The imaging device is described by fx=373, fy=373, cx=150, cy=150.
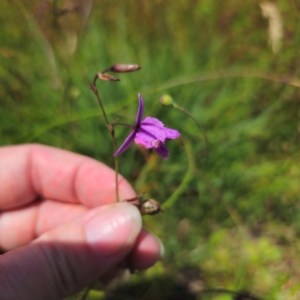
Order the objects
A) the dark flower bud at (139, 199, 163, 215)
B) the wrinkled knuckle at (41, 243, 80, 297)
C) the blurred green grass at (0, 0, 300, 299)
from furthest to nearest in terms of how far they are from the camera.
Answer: the blurred green grass at (0, 0, 300, 299) → the dark flower bud at (139, 199, 163, 215) → the wrinkled knuckle at (41, 243, 80, 297)

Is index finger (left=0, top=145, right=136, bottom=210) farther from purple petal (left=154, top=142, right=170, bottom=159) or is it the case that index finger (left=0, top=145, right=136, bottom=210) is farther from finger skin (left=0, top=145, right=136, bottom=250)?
purple petal (left=154, top=142, right=170, bottom=159)

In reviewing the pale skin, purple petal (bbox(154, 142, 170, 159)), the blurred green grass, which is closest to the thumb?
the pale skin

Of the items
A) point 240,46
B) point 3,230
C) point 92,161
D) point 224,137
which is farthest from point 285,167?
point 3,230

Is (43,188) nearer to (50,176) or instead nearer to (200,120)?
(50,176)

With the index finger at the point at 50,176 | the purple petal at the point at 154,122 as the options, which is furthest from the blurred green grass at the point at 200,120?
the purple petal at the point at 154,122

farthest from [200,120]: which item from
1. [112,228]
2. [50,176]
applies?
[112,228]

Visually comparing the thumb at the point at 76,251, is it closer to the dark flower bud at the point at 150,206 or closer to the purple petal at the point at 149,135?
the dark flower bud at the point at 150,206
